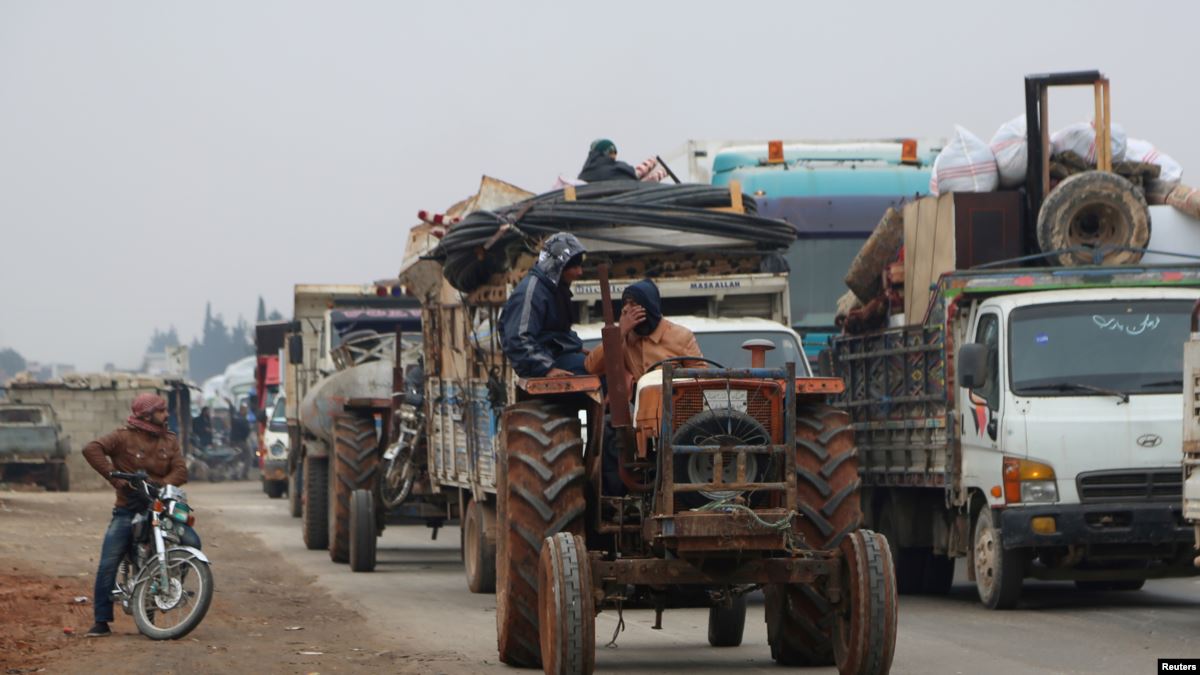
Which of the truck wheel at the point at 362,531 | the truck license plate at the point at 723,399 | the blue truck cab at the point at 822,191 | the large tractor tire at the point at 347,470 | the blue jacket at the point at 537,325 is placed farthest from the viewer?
the blue truck cab at the point at 822,191

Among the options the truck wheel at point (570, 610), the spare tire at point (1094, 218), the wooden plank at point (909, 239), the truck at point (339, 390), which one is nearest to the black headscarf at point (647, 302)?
the truck wheel at point (570, 610)

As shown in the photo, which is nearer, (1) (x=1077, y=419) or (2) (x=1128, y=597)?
(1) (x=1077, y=419)

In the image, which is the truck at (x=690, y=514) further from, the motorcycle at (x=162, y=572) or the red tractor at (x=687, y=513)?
the motorcycle at (x=162, y=572)

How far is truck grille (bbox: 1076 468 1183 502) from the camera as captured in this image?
47.4 feet

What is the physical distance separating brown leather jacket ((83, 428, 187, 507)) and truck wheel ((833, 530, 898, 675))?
17.9 ft

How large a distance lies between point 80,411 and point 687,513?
38670 millimetres

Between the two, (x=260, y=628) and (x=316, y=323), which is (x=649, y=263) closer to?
(x=260, y=628)

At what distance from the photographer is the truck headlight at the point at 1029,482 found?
1450 centimetres

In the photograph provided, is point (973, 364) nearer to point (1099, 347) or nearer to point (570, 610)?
point (1099, 347)

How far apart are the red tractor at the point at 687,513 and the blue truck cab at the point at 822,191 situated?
32.2ft

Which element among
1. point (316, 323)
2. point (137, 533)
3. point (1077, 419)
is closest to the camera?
point (137, 533)

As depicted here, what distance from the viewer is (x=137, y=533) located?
13.5 meters

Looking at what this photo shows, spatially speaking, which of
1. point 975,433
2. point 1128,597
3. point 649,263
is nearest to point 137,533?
point 649,263

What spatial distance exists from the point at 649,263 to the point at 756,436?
6.04 m
